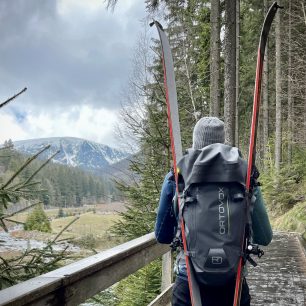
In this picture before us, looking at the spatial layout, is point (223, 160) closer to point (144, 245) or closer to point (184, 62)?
point (144, 245)

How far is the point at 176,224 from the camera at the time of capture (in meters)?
2.98

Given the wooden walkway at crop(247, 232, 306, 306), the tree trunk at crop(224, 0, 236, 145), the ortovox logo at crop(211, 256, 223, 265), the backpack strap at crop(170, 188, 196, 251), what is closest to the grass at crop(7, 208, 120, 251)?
the backpack strap at crop(170, 188, 196, 251)

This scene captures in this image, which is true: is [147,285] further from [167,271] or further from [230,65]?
[230,65]

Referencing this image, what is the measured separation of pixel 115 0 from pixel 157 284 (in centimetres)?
706

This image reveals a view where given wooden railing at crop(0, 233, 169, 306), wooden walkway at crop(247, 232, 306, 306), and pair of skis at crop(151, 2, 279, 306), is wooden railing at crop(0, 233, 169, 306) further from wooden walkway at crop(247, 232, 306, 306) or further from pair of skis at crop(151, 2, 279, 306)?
wooden walkway at crop(247, 232, 306, 306)

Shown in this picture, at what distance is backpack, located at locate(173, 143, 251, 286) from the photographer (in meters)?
2.50

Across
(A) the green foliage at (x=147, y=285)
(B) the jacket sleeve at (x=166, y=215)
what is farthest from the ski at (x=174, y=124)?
(A) the green foliage at (x=147, y=285)

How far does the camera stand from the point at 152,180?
42.4 ft

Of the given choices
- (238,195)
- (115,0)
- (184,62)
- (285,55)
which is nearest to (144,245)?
(238,195)

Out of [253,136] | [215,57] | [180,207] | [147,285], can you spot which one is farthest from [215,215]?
[215,57]

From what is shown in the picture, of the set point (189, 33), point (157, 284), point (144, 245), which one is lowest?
point (157, 284)

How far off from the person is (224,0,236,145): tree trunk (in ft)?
30.5

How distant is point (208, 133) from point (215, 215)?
573 mm

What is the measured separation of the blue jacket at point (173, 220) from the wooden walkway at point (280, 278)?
3372 millimetres
